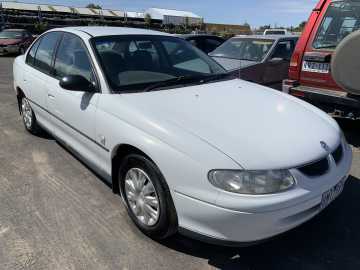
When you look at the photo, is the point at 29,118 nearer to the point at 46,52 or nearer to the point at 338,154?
the point at 46,52

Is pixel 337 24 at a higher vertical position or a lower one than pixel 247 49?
→ higher

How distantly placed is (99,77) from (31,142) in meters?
2.36

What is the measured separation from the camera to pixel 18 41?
62.1ft

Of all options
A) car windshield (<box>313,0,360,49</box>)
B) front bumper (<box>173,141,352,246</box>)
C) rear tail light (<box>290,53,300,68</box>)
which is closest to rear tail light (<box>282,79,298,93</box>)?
rear tail light (<box>290,53,300,68</box>)

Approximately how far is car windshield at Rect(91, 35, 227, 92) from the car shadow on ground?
1455mm

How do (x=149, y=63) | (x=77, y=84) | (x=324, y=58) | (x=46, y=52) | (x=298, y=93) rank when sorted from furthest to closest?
(x=298, y=93) < (x=324, y=58) < (x=46, y=52) < (x=149, y=63) < (x=77, y=84)

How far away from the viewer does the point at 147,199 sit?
2768 mm

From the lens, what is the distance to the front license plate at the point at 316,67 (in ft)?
15.7

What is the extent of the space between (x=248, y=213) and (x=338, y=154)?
1069mm

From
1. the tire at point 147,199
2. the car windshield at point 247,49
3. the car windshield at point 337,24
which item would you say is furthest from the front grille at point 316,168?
the car windshield at point 247,49

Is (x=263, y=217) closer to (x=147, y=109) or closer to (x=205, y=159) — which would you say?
(x=205, y=159)

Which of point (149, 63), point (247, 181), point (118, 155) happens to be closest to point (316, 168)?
point (247, 181)

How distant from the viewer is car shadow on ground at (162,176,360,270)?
258 centimetres

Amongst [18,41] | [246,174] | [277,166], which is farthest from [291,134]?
[18,41]
